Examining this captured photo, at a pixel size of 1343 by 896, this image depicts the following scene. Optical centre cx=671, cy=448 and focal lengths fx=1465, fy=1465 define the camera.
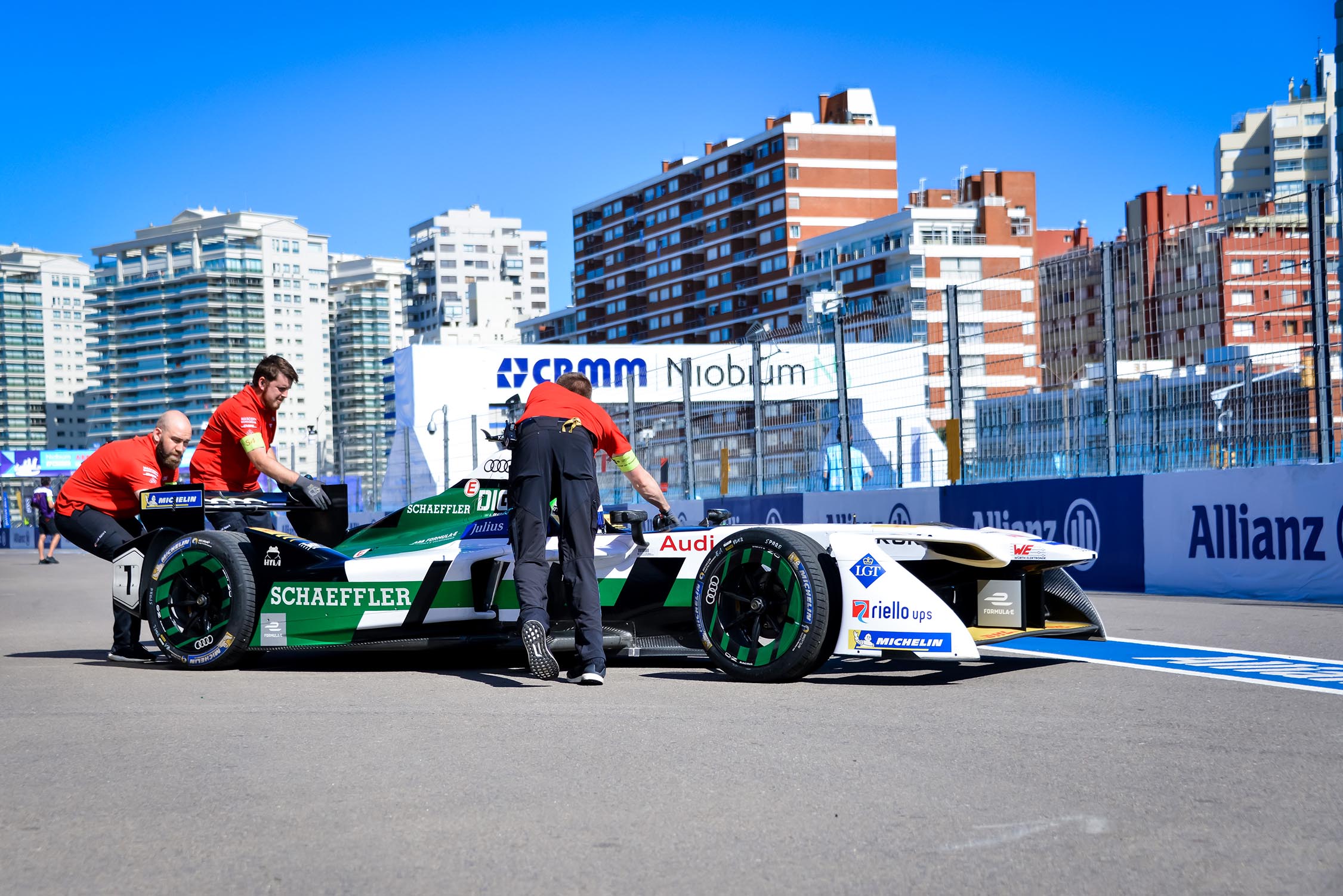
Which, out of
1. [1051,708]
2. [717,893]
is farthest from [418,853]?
[1051,708]

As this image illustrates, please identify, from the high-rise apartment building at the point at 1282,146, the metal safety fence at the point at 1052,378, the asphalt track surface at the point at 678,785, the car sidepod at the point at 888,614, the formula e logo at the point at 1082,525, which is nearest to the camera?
the asphalt track surface at the point at 678,785

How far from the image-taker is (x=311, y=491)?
23.6 feet

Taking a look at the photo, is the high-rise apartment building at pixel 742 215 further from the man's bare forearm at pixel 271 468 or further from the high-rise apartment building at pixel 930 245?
the man's bare forearm at pixel 271 468

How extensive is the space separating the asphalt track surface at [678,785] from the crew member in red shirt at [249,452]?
3.78 feet

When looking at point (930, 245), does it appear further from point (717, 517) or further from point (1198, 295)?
point (717, 517)

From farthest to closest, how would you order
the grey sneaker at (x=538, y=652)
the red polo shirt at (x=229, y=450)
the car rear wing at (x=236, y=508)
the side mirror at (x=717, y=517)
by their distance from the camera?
the red polo shirt at (x=229, y=450) → the car rear wing at (x=236, y=508) → the side mirror at (x=717, y=517) → the grey sneaker at (x=538, y=652)

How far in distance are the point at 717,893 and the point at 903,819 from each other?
0.76 metres

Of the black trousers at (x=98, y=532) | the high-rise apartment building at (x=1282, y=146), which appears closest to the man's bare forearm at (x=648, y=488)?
the black trousers at (x=98, y=532)

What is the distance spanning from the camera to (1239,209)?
10.9 meters

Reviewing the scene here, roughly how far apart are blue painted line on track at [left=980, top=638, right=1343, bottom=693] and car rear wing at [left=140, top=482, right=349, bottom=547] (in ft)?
11.6

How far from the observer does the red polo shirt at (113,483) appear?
829 centimetres

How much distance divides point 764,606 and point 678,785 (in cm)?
A: 214

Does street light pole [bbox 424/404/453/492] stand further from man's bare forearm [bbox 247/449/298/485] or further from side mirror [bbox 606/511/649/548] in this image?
side mirror [bbox 606/511/649/548]

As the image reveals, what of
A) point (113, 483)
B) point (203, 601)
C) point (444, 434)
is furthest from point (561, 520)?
point (444, 434)
